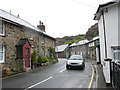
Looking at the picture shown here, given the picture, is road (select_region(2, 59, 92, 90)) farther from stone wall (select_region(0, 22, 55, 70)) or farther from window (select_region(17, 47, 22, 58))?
window (select_region(17, 47, 22, 58))

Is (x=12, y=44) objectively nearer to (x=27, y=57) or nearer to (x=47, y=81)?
(x=27, y=57)

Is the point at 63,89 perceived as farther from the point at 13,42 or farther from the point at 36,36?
the point at 36,36

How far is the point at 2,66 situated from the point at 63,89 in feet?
27.5

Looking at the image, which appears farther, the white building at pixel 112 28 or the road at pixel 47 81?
the white building at pixel 112 28

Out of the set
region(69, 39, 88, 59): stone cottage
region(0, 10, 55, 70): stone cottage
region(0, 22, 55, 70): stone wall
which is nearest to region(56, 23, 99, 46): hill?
region(69, 39, 88, 59): stone cottage

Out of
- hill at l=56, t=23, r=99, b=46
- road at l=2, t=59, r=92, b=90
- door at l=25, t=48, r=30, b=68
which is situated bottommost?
road at l=2, t=59, r=92, b=90

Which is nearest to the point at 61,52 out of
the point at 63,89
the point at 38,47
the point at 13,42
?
the point at 38,47

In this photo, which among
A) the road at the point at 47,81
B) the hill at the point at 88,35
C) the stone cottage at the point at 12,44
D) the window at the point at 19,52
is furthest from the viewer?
the hill at the point at 88,35

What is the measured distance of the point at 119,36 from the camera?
1354 centimetres

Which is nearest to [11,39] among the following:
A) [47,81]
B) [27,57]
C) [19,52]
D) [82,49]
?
[19,52]

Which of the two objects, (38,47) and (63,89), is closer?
(63,89)

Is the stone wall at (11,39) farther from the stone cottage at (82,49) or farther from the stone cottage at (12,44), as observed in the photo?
the stone cottage at (82,49)

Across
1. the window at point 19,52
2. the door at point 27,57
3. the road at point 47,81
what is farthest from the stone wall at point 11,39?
the road at point 47,81

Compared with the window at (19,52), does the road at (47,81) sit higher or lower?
lower
